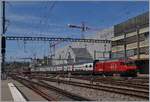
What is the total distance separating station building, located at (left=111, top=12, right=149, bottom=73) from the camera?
69938mm

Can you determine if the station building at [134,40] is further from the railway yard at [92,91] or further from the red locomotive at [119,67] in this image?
the railway yard at [92,91]

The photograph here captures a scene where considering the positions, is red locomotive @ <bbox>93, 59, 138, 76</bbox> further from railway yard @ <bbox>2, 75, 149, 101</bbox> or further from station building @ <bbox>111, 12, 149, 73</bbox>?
railway yard @ <bbox>2, 75, 149, 101</bbox>

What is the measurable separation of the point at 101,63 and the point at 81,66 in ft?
57.1

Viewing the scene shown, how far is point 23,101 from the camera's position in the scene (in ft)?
55.4

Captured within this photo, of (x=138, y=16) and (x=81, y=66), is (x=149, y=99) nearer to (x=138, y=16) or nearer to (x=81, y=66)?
(x=81, y=66)

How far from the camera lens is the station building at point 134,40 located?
69938 mm

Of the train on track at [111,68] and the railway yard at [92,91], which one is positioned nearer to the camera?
the railway yard at [92,91]

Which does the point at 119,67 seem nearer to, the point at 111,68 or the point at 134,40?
the point at 111,68

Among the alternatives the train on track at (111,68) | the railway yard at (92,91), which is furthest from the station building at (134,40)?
the railway yard at (92,91)

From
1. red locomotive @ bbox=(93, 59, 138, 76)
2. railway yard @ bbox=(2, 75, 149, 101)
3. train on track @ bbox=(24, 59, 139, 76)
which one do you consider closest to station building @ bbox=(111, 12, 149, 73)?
train on track @ bbox=(24, 59, 139, 76)

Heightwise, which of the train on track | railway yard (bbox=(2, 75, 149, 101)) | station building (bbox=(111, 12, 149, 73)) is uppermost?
station building (bbox=(111, 12, 149, 73))

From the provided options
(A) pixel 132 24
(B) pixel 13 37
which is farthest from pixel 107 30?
(B) pixel 13 37

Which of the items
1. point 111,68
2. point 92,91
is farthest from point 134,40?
point 92,91

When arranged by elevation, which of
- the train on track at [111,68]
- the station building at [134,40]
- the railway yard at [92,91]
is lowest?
the railway yard at [92,91]
